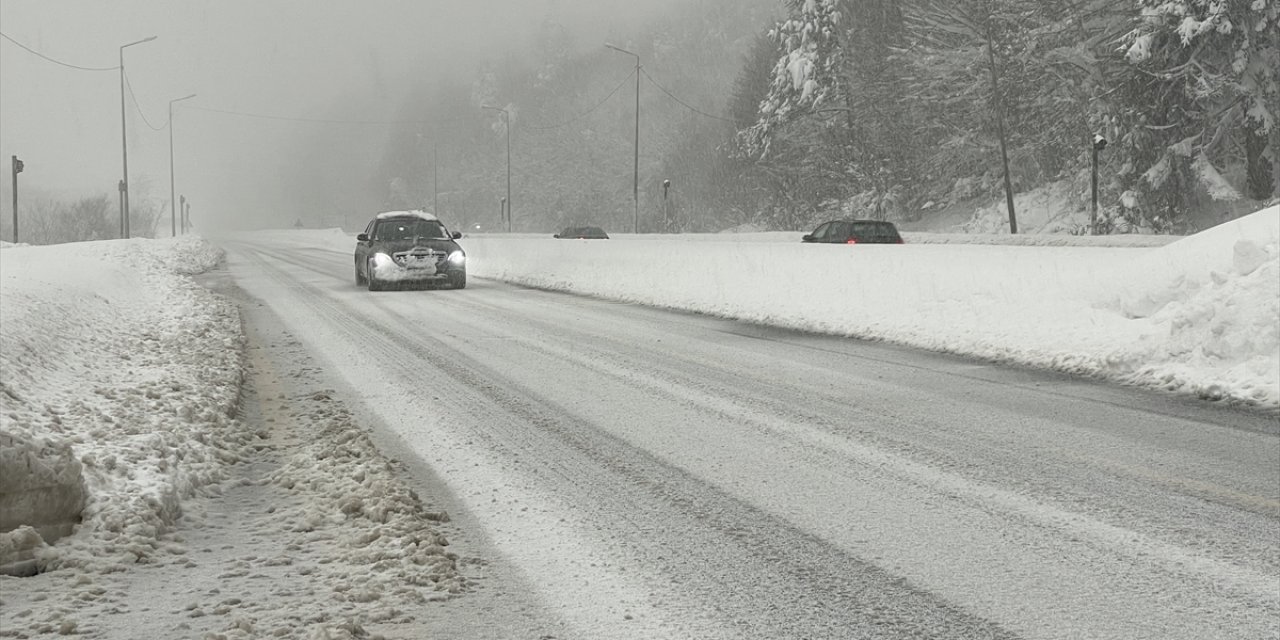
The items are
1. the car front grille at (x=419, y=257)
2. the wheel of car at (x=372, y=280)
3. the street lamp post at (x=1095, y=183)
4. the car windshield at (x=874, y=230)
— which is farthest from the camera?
the street lamp post at (x=1095, y=183)

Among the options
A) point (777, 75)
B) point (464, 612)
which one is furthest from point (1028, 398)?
point (777, 75)

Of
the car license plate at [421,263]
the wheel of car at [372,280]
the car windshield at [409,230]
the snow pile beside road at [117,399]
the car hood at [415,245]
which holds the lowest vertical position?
the snow pile beside road at [117,399]

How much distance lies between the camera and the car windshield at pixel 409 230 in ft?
72.2

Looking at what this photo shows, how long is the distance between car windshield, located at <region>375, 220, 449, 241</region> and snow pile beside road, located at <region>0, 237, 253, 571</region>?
8.45 metres

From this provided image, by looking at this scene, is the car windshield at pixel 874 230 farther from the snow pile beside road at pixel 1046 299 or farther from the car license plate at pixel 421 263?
the car license plate at pixel 421 263

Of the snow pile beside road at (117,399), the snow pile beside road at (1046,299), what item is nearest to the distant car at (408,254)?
the snow pile beside road at (1046,299)

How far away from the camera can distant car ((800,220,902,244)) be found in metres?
29.8

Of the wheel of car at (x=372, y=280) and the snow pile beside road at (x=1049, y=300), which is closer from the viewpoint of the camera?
the snow pile beside road at (x=1049, y=300)

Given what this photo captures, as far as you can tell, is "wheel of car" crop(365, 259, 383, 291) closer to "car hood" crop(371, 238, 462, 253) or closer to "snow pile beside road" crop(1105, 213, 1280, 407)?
"car hood" crop(371, 238, 462, 253)

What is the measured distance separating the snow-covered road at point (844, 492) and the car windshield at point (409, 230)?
11916 mm

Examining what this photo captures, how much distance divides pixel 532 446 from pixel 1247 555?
395 centimetres

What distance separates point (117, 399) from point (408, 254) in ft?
45.7

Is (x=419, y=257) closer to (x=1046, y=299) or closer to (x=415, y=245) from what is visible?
(x=415, y=245)

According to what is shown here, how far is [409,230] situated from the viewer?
22266 mm
